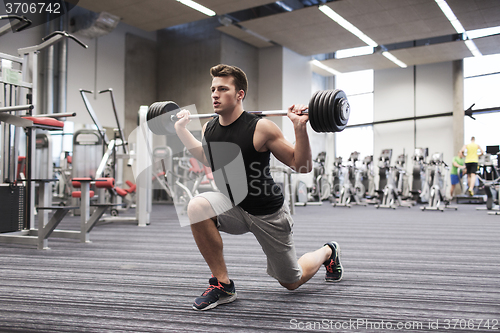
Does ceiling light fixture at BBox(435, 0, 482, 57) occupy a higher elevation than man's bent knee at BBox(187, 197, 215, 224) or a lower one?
higher

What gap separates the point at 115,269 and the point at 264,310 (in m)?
1.22

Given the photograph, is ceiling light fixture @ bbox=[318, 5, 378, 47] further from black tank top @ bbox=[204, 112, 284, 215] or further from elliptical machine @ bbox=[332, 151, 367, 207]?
black tank top @ bbox=[204, 112, 284, 215]

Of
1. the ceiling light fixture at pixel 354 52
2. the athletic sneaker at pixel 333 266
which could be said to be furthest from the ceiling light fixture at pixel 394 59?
the athletic sneaker at pixel 333 266

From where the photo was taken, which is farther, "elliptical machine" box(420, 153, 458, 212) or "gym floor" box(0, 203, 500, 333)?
"elliptical machine" box(420, 153, 458, 212)

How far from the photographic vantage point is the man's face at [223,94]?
5.70ft

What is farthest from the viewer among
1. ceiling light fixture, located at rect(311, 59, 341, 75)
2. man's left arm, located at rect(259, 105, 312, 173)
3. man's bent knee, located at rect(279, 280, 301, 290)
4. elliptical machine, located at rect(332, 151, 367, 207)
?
ceiling light fixture, located at rect(311, 59, 341, 75)

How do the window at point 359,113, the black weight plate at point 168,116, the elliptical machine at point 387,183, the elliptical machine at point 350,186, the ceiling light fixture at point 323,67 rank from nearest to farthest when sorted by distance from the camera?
the black weight plate at point 168,116
the elliptical machine at point 387,183
the elliptical machine at point 350,186
the ceiling light fixture at point 323,67
the window at point 359,113

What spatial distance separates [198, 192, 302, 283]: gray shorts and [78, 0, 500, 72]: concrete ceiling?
6705mm

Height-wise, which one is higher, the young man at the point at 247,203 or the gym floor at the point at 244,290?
the young man at the point at 247,203

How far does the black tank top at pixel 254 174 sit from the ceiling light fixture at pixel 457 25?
24.8 feet

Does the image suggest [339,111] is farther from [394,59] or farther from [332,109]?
[394,59]

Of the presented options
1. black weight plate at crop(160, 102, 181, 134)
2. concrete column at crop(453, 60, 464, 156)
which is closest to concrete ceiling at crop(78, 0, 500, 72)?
concrete column at crop(453, 60, 464, 156)

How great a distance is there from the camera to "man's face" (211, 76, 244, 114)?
5.70 ft

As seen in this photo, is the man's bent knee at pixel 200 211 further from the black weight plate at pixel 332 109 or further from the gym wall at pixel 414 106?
the gym wall at pixel 414 106
